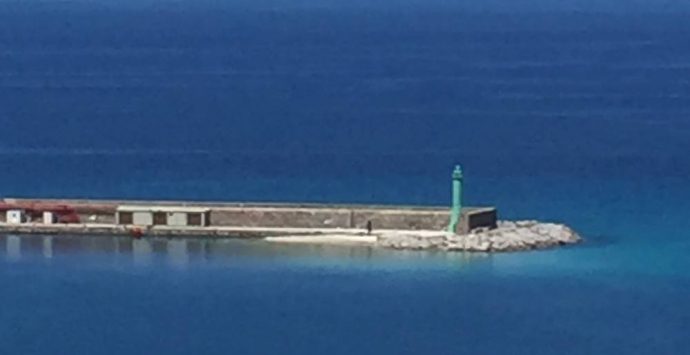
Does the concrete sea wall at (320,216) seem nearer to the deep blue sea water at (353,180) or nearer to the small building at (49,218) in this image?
the small building at (49,218)

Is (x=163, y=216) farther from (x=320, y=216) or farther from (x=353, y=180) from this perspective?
(x=353, y=180)

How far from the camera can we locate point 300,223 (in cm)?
5953

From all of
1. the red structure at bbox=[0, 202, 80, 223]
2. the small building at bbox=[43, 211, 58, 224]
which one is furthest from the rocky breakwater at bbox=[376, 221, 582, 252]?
the small building at bbox=[43, 211, 58, 224]

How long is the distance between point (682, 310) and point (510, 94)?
49.2 metres

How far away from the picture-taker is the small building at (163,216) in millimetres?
60031

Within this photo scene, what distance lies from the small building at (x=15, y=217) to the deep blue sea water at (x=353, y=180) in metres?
0.74

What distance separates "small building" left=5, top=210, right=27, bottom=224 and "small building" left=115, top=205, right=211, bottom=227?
1.91 m

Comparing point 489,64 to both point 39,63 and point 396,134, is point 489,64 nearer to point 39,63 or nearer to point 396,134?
point 39,63

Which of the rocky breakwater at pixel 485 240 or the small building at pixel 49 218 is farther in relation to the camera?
the small building at pixel 49 218

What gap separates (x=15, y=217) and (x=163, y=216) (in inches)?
118

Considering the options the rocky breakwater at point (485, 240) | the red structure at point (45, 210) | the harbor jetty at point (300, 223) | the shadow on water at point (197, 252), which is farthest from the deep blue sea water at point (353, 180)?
the red structure at point (45, 210)

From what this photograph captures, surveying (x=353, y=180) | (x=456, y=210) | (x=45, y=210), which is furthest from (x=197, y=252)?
(x=353, y=180)

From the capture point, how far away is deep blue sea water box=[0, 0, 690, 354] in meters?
51.9

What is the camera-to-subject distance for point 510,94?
334 feet
